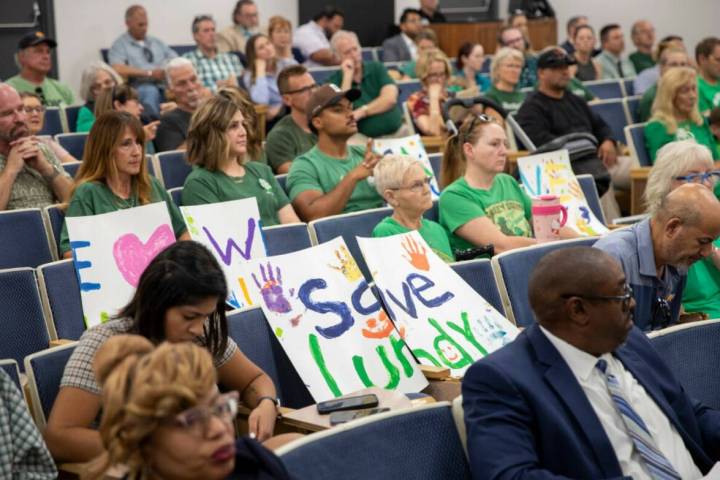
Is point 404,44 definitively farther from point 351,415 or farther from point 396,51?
point 351,415

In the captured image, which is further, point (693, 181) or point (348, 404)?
→ point (693, 181)

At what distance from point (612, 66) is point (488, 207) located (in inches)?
272

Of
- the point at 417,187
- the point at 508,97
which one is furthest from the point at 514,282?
the point at 508,97

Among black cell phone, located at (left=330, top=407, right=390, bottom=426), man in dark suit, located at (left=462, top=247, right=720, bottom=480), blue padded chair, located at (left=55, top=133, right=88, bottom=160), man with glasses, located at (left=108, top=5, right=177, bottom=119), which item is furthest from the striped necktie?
man with glasses, located at (left=108, top=5, right=177, bottom=119)

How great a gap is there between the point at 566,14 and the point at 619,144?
6.11 meters

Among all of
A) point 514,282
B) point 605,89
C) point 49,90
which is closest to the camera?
point 514,282

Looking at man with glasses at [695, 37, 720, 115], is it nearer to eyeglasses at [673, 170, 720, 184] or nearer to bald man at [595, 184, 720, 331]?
eyeglasses at [673, 170, 720, 184]

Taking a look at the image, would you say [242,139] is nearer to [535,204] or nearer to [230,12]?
[535,204]

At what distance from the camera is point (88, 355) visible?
8.86 ft

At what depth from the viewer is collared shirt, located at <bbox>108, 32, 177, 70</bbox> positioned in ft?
32.2

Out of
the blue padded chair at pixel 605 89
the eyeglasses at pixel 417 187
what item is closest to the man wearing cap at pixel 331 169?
the eyeglasses at pixel 417 187

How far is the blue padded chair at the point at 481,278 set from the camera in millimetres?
3822

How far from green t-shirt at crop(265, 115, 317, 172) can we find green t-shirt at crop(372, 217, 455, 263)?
182cm

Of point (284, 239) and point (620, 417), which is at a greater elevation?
point (284, 239)
